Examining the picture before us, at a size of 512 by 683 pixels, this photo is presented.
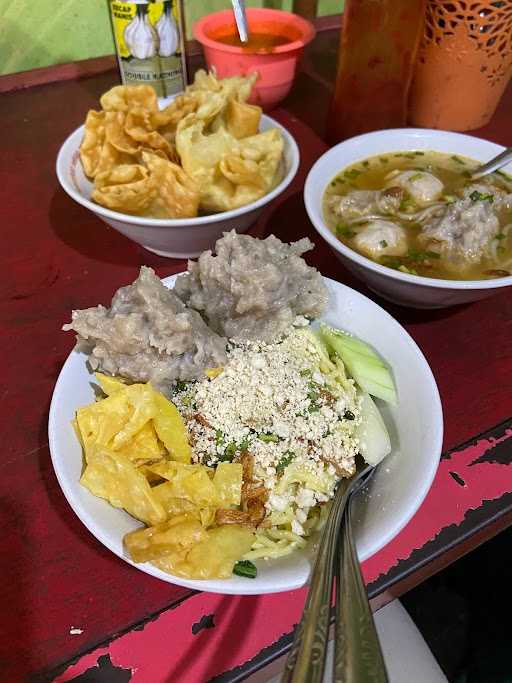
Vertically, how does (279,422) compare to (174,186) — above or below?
below

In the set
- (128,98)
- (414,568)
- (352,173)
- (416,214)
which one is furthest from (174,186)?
(414,568)

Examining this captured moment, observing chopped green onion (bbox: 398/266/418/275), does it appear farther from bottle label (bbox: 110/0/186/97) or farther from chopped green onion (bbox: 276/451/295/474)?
bottle label (bbox: 110/0/186/97)

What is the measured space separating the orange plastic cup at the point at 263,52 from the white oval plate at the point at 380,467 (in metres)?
1.13

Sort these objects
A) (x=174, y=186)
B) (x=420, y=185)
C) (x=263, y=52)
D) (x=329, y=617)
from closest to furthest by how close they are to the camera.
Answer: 1. (x=329, y=617)
2. (x=174, y=186)
3. (x=420, y=185)
4. (x=263, y=52)

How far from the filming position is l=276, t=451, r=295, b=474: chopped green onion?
3.16ft

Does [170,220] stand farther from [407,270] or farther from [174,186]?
[407,270]

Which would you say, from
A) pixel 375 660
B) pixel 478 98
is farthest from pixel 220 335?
pixel 478 98

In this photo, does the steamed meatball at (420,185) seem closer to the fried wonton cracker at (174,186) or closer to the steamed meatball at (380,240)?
the steamed meatball at (380,240)

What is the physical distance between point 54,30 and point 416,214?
1.81 m

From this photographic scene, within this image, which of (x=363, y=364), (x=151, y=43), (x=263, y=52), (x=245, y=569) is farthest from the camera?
(x=263, y=52)

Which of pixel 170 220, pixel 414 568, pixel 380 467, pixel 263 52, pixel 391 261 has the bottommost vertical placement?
pixel 414 568

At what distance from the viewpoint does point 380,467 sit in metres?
1.00

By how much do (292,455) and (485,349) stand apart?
2.21 ft

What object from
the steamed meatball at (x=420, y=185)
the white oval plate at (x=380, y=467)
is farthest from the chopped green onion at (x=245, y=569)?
the steamed meatball at (x=420, y=185)
